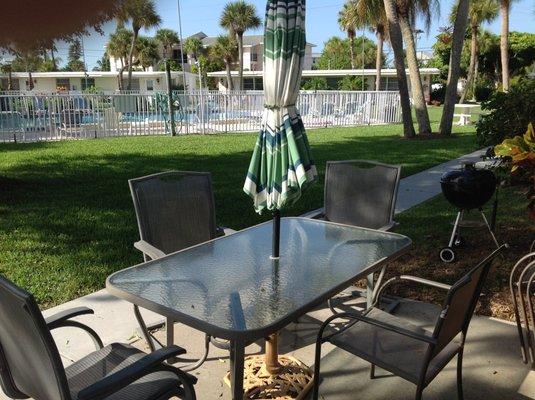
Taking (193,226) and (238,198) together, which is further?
(238,198)

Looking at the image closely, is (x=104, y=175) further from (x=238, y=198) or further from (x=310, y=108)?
(x=310, y=108)

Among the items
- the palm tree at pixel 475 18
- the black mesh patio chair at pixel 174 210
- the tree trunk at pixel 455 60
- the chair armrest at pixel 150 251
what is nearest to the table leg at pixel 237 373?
the chair armrest at pixel 150 251

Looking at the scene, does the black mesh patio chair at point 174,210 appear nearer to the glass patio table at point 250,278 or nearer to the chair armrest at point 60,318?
the glass patio table at point 250,278

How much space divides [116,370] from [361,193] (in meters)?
2.77

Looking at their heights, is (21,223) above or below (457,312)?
below

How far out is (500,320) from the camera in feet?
12.4

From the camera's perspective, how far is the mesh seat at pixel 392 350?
7.73ft

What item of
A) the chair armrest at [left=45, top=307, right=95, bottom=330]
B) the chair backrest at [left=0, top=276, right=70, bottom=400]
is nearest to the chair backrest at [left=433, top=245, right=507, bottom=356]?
the chair backrest at [left=0, top=276, right=70, bottom=400]

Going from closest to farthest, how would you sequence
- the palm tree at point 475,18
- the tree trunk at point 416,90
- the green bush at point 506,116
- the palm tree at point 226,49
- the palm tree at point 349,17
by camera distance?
the green bush at point 506,116, the tree trunk at point 416,90, the palm tree at point 349,17, the palm tree at point 475,18, the palm tree at point 226,49

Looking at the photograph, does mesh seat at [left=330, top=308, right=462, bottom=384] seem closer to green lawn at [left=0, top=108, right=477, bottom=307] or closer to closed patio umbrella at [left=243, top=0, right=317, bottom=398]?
closed patio umbrella at [left=243, top=0, right=317, bottom=398]

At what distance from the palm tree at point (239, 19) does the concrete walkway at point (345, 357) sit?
1894 inches

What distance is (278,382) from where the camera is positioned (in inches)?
112

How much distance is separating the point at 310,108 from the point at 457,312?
1884cm

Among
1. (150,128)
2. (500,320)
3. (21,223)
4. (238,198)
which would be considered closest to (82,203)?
(21,223)
